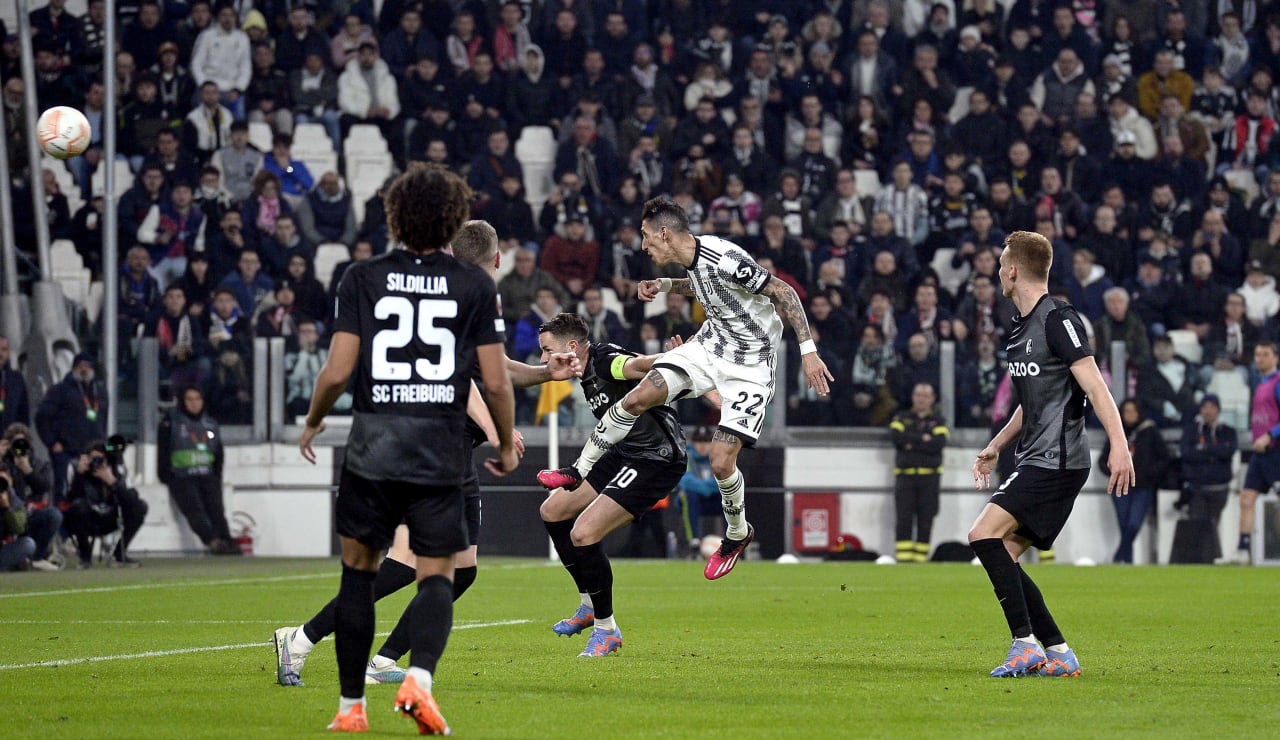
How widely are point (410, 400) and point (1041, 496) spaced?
358 centimetres

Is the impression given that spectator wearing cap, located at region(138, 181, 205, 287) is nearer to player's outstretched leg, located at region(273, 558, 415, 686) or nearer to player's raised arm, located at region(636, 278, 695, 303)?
player's raised arm, located at region(636, 278, 695, 303)

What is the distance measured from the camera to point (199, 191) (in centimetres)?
2491

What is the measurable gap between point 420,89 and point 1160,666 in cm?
1897

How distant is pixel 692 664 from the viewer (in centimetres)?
945

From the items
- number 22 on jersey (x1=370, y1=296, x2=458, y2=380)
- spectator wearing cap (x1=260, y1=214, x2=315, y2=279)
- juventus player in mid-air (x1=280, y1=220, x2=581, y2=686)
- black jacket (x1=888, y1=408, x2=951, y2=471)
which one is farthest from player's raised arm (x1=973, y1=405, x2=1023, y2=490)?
spectator wearing cap (x1=260, y1=214, x2=315, y2=279)

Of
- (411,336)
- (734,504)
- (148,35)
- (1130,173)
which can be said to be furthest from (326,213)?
(411,336)

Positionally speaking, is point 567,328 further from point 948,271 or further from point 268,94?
point 268,94

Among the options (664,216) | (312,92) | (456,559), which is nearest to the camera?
(456,559)

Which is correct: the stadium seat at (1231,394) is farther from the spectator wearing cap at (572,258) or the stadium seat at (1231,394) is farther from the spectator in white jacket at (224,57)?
the spectator in white jacket at (224,57)

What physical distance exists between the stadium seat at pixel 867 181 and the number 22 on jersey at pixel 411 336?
19.8 m

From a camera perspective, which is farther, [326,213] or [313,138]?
[313,138]

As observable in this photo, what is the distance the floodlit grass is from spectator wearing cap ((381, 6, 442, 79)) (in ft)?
37.8

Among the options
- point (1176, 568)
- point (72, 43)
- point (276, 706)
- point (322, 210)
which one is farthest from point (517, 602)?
point (72, 43)

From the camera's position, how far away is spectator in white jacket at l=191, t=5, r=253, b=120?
87.5 feet
